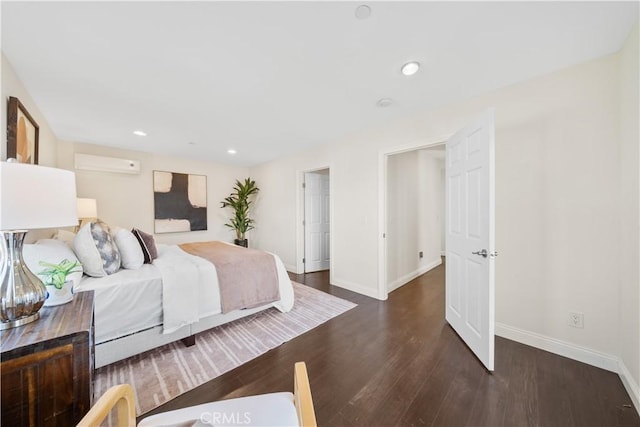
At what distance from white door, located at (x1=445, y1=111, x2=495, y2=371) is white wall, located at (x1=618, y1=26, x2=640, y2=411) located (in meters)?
0.74

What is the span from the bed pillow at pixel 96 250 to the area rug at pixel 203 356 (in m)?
0.73

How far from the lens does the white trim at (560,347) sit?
165 cm

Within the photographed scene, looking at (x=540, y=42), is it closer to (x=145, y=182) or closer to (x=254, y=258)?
(x=254, y=258)

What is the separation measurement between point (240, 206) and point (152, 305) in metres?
3.51

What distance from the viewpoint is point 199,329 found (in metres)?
2.07

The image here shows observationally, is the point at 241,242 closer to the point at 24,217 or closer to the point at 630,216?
the point at 24,217

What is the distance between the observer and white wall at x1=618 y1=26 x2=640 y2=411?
1400 mm

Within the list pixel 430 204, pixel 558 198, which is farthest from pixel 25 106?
pixel 430 204

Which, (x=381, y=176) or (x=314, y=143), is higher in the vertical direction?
(x=314, y=143)

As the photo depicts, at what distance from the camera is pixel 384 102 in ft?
7.72

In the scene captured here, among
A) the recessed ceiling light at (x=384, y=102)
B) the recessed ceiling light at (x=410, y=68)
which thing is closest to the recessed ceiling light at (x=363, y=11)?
the recessed ceiling light at (x=410, y=68)

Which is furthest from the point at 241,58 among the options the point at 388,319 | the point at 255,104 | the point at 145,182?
the point at 145,182

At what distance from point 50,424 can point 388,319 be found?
2.41m

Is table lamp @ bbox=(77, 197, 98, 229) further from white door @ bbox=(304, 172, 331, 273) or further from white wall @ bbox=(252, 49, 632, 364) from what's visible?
white wall @ bbox=(252, 49, 632, 364)
